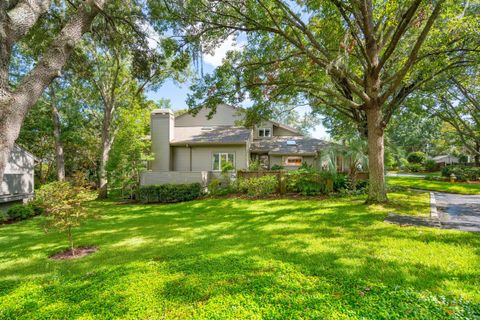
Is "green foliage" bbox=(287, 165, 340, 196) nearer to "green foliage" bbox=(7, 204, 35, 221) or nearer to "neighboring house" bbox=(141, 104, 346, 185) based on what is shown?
"neighboring house" bbox=(141, 104, 346, 185)

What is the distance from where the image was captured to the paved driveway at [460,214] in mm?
6808

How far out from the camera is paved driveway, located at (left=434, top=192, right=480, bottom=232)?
6808mm

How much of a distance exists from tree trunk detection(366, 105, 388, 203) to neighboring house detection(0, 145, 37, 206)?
18.1 m

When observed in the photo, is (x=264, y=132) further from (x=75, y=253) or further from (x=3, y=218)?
(x=3, y=218)

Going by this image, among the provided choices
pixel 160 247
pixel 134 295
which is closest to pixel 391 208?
pixel 160 247

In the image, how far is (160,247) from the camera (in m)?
5.93

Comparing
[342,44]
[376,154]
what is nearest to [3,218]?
[342,44]

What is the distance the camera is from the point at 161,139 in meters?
18.2

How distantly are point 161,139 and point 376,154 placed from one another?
1464cm

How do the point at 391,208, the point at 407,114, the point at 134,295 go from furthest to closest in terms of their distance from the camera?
the point at 407,114
the point at 391,208
the point at 134,295

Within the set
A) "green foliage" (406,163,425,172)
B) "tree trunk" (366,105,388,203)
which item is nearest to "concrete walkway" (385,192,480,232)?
"tree trunk" (366,105,388,203)

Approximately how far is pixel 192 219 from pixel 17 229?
697 cm

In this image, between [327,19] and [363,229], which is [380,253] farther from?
[327,19]

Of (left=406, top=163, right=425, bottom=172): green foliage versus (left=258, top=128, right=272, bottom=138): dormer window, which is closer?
(left=258, top=128, right=272, bottom=138): dormer window
